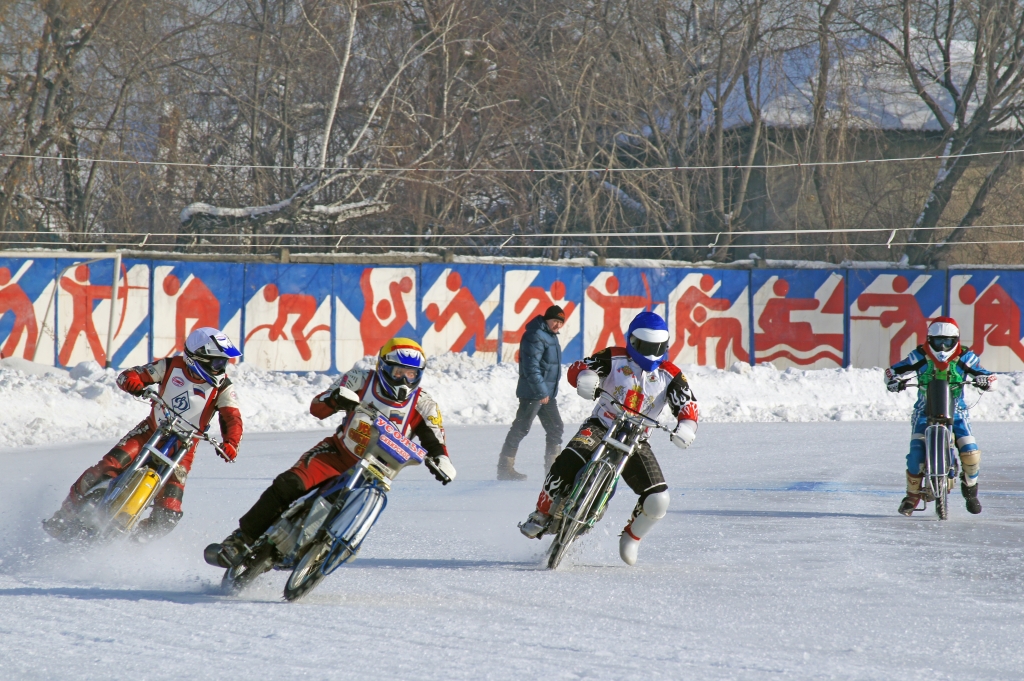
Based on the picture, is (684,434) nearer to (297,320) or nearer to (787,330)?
(297,320)

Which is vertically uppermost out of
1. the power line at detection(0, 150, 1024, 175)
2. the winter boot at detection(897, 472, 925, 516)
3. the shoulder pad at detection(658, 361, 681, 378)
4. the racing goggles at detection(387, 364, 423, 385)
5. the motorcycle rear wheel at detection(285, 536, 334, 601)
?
the power line at detection(0, 150, 1024, 175)

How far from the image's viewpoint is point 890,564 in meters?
7.27

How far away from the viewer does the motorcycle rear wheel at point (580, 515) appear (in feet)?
22.7

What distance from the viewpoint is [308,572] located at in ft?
18.4

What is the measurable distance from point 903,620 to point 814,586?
913 mm

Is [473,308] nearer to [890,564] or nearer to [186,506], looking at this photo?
[186,506]

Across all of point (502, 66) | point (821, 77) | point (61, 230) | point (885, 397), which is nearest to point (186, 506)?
point (885, 397)

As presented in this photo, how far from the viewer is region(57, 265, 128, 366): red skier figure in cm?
1966

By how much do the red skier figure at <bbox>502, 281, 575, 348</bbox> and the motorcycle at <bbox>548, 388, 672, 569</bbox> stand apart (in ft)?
49.5

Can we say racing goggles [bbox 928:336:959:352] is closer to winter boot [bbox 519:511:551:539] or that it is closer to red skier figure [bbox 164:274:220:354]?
winter boot [bbox 519:511:551:539]

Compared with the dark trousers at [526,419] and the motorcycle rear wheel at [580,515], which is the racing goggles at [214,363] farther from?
the dark trousers at [526,419]

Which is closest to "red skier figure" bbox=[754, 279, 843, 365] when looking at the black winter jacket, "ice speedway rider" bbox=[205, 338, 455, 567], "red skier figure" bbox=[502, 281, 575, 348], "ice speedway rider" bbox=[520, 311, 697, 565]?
"red skier figure" bbox=[502, 281, 575, 348]

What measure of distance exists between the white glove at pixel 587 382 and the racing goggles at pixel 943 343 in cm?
406

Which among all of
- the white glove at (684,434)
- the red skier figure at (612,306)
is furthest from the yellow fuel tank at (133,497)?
the red skier figure at (612,306)
